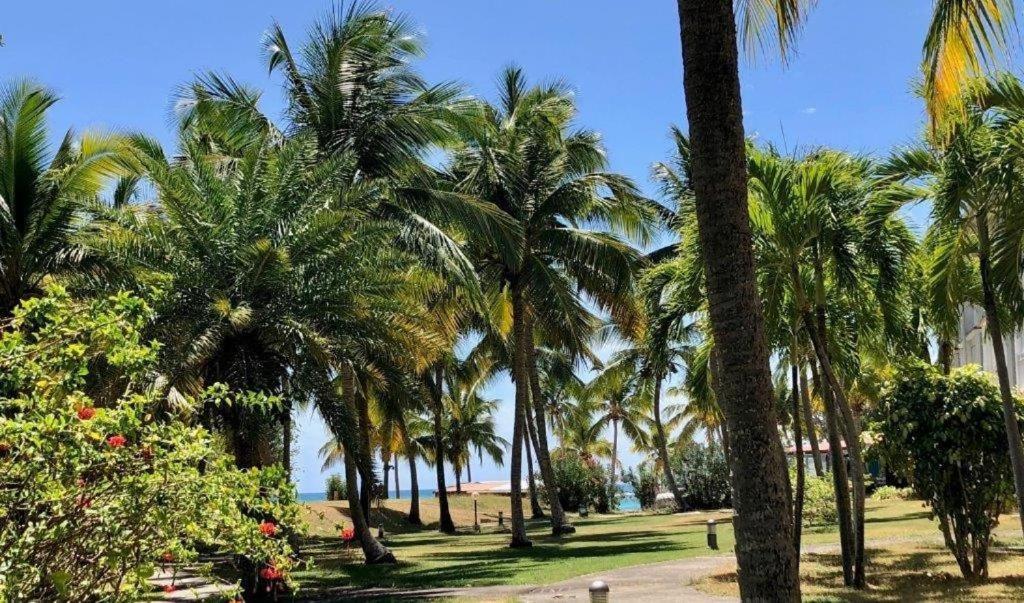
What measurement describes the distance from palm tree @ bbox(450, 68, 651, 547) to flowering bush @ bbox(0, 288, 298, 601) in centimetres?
1912

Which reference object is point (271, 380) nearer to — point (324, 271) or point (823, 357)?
point (324, 271)

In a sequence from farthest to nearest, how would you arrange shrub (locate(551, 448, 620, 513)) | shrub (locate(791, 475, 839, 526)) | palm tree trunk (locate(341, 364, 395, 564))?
1. shrub (locate(551, 448, 620, 513))
2. shrub (locate(791, 475, 839, 526))
3. palm tree trunk (locate(341, 364, 395, 564))

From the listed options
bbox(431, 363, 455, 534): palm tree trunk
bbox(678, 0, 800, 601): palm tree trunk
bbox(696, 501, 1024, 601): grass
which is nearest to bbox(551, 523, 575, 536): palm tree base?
bbox(431, 363, 455, 534): palm tree trunk

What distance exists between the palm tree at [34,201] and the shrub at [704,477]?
102 ft

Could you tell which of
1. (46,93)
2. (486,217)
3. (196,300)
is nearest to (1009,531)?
(486,217)

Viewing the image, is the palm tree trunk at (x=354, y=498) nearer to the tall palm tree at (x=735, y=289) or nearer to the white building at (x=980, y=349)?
the tall palm tree at (x=735, y=289)

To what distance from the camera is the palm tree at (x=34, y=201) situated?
15.2 m

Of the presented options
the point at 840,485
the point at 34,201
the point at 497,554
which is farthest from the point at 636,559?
the point at 34,201

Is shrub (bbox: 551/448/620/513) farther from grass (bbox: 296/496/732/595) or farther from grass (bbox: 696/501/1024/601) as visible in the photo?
grass (bbox: 696/501/1024/601)

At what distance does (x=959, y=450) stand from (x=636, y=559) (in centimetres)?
795

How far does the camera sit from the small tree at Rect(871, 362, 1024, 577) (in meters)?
12.2

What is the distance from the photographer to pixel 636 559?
61.3 feet

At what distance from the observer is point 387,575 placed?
18031mm

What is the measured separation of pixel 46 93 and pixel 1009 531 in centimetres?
2063
